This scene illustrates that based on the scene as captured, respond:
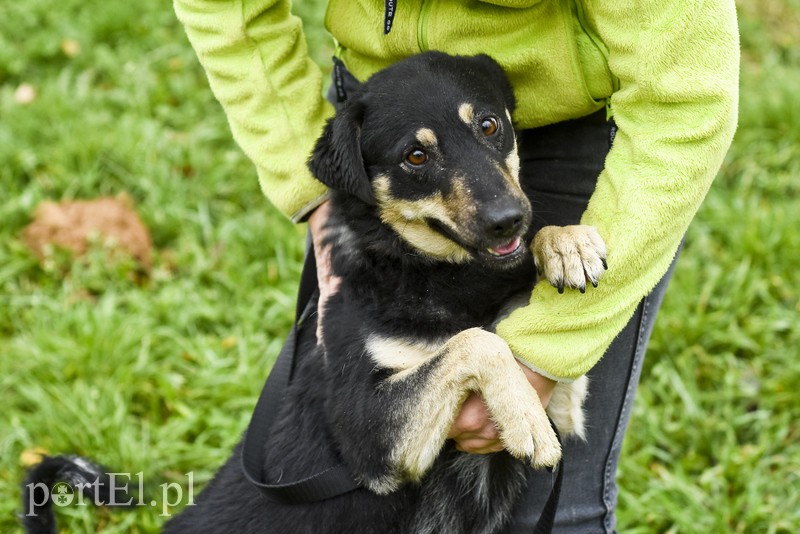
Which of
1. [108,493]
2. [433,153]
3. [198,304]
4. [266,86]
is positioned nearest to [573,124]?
[433,153]

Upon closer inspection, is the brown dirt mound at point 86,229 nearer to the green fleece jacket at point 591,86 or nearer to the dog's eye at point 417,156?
the green fleece jacket at point 591,86

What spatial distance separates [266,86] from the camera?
3.00 meters

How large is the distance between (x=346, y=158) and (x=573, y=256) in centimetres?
77

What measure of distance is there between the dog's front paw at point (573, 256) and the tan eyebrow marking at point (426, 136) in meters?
0.45

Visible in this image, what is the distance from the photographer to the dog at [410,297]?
2525 mm

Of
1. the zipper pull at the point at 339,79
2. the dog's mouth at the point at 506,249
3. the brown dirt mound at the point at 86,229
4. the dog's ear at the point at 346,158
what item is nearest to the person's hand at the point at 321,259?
the dog's ear at the point at 346,158

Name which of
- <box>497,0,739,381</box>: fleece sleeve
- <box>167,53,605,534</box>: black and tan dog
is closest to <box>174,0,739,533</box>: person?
<box>497,0,739,381</box>: fleece sleeve

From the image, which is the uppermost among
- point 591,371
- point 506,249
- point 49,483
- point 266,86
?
point 266,86

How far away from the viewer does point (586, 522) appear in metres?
2.88

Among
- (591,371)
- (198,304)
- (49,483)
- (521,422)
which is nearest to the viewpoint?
(521,422)

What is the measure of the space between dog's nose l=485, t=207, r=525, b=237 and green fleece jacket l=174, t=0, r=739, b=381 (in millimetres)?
202

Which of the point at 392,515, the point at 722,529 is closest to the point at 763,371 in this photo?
the point at 722,529

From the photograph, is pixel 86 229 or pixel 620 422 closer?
pixel 620 422

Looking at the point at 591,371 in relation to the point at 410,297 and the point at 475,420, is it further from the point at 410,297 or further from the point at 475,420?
the point at 410,297
